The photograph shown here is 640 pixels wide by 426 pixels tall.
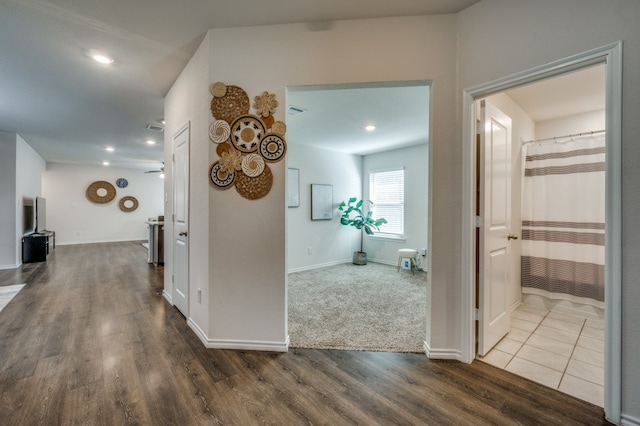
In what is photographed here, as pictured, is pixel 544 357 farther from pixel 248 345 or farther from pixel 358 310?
pixel 248 345

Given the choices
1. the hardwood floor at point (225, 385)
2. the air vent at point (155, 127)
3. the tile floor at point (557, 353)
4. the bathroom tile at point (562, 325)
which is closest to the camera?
the hardwood floor at point (225, 385)

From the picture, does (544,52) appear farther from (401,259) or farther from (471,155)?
(401,259)

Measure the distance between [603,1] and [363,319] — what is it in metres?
2.84

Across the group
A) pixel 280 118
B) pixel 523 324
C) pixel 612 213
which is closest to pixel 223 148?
pixel 280 118

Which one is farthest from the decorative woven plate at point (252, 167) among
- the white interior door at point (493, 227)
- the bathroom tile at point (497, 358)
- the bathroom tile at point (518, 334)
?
the bathroom tile at point (518, 334)

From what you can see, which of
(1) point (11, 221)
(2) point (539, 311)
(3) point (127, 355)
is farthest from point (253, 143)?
(1) point (11, 221)

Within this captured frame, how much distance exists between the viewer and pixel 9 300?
3.34 meters

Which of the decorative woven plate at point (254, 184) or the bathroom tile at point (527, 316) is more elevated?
the decorative woven plate at point (254, 184)

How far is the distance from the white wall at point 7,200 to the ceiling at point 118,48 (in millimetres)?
907

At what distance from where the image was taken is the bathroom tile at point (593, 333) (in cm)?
251

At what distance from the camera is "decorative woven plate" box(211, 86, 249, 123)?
2.21 metres

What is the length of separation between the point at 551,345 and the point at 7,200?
27.1 ft

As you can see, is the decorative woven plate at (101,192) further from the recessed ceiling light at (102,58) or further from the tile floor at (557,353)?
the tile floor at (557,353)

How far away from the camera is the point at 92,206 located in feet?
28.3
